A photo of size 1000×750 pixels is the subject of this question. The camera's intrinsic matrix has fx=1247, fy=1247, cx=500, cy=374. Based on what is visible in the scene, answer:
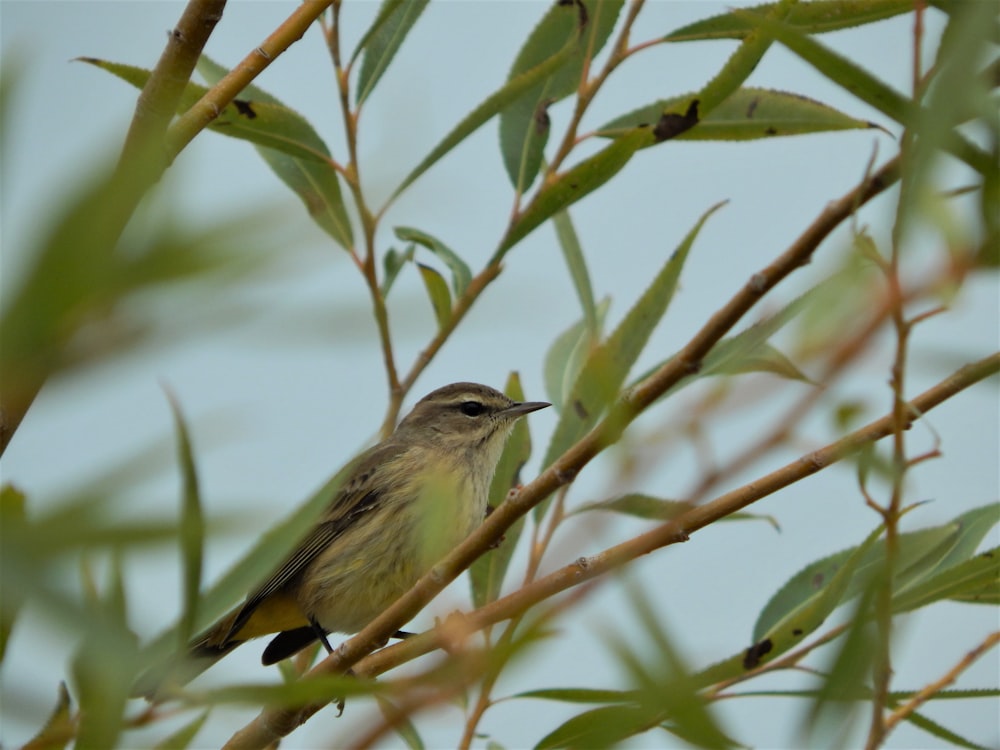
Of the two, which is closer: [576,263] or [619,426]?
[619,426]

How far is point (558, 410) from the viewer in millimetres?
3199

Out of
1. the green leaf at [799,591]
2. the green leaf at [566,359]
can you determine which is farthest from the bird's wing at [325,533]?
the green leaf at [799,591]

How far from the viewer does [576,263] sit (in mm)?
2850

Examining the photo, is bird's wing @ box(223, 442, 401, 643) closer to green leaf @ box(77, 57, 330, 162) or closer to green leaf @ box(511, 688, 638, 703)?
green leaf @ box(77, 57, 330, 162)

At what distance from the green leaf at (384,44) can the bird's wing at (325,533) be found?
1.83 metres

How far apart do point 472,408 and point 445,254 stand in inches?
97.5

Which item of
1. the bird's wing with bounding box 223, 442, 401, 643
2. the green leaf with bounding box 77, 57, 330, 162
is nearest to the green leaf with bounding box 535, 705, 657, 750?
the green leaf with bounding box 77, 57, 330, 162

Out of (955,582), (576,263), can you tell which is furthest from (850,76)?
(955,582)

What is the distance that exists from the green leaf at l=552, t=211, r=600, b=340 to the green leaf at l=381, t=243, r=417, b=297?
0.53 m

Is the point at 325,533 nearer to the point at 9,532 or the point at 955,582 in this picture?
the point at 955,582

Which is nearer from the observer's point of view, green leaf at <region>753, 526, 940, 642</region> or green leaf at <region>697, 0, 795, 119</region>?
green leaf at <region>697, 0, 795, 119</region>

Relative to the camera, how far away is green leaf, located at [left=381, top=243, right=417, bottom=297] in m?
3.38

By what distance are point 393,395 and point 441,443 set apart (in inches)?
99.4

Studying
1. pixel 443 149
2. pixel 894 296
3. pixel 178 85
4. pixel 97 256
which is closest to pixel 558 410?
pixel 443 149
